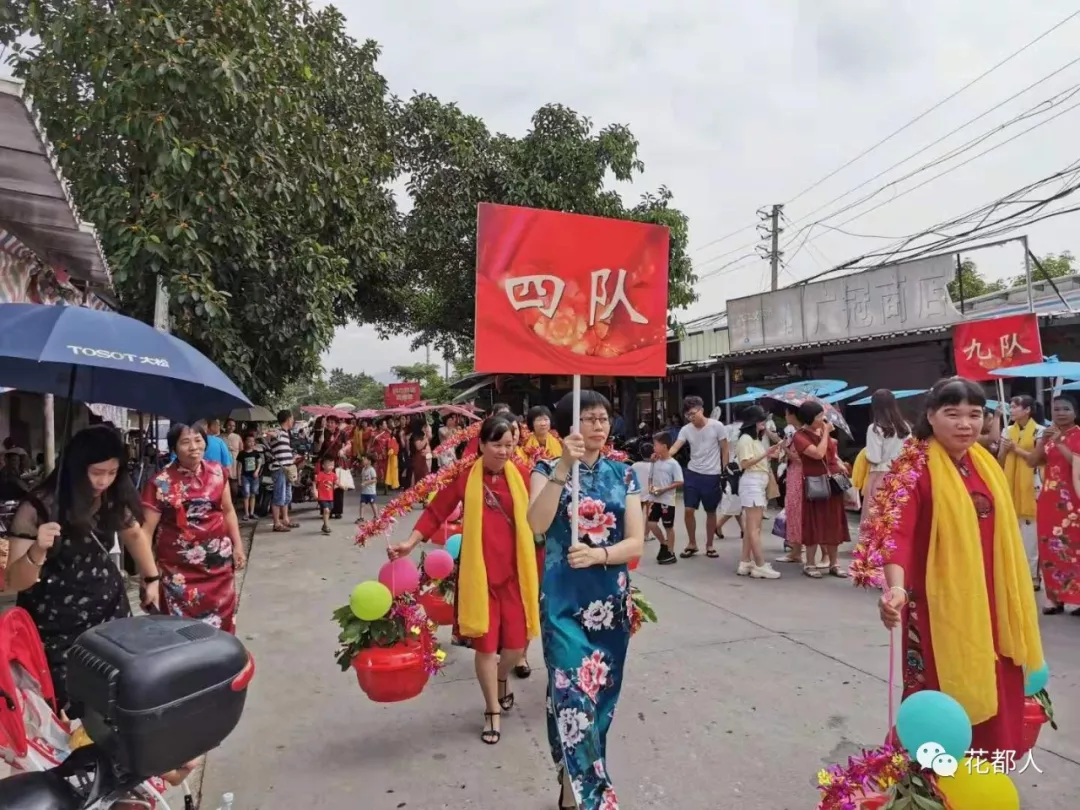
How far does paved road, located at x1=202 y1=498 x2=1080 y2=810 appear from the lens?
309 centimetres

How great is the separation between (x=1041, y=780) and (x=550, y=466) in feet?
7.97

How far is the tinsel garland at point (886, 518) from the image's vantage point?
2.45 metres

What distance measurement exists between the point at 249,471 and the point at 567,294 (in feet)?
33.6

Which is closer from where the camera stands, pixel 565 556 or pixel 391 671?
pixel 565 556

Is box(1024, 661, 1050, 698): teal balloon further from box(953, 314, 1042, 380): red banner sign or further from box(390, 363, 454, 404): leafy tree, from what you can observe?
box(390, 363, 454, 404): leafy tree

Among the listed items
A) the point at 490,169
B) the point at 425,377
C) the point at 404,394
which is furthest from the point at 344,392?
the point at 490,169

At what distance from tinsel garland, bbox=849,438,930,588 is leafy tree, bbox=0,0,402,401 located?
642cm

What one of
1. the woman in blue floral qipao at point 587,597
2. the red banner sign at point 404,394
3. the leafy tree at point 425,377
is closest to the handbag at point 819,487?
→ the woman in blue floral qipao at point 587,597

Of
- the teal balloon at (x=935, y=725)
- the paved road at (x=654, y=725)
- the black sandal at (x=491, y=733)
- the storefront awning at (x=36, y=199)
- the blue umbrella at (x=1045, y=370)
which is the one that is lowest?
the paved road at (x=654, y=725)

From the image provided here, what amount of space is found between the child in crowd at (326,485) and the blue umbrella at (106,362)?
7724mm

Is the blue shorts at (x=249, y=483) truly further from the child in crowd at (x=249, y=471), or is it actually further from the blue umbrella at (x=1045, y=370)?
the blue umbrella at (x=1045, y=370)

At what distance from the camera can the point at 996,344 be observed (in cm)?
755

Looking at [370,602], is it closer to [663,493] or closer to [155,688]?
[155,688]

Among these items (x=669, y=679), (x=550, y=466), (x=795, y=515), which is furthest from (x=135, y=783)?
(x=795, y=515)
